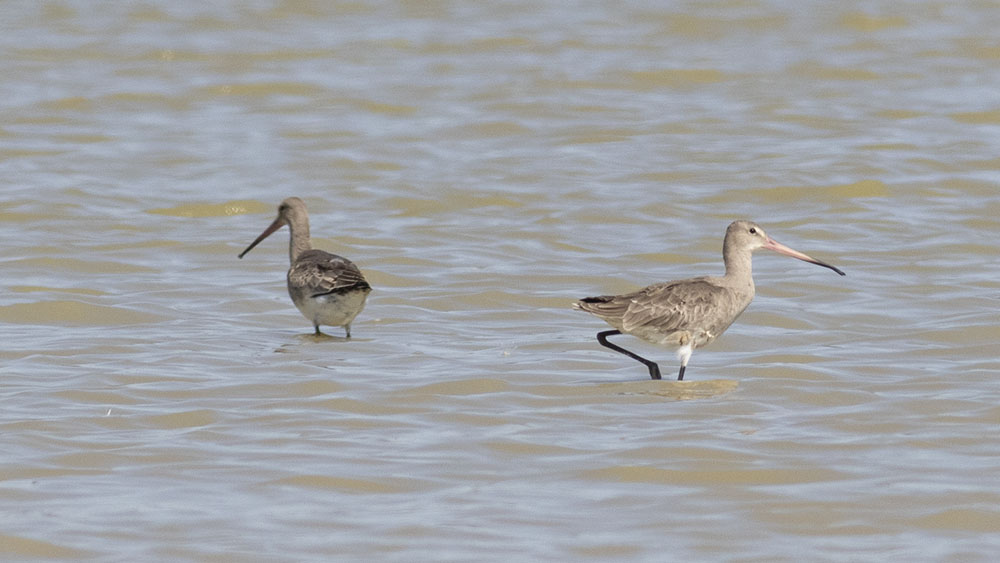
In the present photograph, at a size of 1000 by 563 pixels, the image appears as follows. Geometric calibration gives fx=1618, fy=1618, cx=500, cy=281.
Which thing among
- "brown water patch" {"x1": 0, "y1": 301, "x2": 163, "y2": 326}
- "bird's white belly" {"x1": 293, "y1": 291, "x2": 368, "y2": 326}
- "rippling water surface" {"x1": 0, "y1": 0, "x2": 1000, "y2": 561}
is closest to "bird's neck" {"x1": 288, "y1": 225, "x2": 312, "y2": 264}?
"rippling water surface" {"x1": 0, "y1": 0, "x2": 1000, "y2": 561}

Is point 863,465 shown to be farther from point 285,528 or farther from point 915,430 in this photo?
point 285,528

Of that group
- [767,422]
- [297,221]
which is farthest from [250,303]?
[767,422]

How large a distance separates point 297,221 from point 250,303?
0.70m

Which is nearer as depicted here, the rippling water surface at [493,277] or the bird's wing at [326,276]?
the rippling water surface at [493,277]

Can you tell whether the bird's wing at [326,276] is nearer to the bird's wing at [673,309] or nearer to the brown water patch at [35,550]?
the bird's wing at [673,309]

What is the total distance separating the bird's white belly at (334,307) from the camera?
29.2ft

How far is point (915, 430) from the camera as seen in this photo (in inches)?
267

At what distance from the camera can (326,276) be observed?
898 cm

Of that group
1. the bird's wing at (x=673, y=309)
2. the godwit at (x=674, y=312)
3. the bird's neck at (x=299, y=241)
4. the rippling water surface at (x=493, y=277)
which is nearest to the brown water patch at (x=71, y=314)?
the rippling water surface at (x=493, y=277)

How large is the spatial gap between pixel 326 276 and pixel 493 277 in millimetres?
1597

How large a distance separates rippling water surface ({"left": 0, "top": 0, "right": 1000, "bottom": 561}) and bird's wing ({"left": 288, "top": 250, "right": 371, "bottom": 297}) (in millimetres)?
307

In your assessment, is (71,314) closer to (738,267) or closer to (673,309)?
(673,309)

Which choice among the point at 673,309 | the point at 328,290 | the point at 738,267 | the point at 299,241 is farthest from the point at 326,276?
the point at 738,267

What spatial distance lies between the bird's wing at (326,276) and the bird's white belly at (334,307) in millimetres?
36
